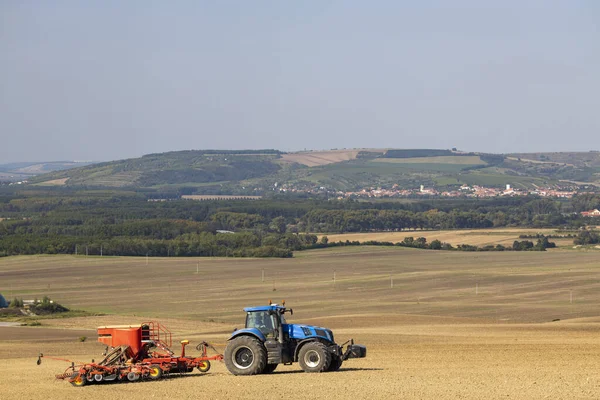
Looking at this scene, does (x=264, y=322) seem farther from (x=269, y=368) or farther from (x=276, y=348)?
(x=269, y=368)

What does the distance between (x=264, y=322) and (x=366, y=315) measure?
1239 inches

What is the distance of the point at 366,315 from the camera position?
60.0 metres

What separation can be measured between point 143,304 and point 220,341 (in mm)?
33021

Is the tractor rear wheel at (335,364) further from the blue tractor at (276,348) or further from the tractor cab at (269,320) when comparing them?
the tractor cab at (269,320)

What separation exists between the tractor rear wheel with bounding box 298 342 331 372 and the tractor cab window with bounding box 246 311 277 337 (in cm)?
106

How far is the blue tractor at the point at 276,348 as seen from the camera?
94.3 ft

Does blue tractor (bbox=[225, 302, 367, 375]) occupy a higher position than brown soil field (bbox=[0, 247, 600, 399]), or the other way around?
blue tractor (bbox=[225, 302, 367, 375])

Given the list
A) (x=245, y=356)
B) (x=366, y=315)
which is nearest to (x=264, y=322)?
(x=245, y=356)

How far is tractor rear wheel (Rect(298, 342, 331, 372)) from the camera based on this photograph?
2873 cm

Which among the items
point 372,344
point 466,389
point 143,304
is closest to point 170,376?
point 466,389

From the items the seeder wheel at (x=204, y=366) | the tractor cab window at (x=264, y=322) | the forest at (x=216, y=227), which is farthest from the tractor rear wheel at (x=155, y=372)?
the forest at (x=216, y=227)

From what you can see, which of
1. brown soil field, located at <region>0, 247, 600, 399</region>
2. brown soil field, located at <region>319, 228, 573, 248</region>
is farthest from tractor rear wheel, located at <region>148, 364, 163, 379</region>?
brown soil field, located at <region>319, 228, 573, 248</region>

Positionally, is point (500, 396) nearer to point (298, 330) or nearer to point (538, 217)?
point (298, 330)

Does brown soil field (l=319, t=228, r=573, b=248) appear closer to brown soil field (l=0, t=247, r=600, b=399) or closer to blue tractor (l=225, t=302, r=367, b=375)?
brown soil field (l=0, t=247, r=600, b=399)
